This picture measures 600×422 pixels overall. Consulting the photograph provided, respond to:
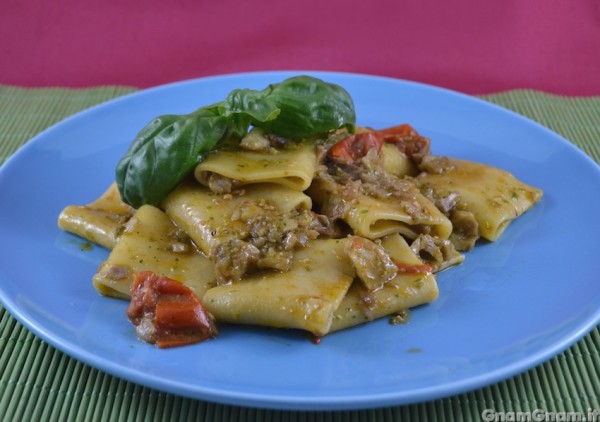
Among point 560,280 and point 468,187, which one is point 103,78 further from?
point 560,280

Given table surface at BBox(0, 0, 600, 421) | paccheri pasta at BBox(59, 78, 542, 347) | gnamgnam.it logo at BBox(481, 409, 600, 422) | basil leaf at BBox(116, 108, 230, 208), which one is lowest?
table surface at BBox(0, 0, 600, 421)

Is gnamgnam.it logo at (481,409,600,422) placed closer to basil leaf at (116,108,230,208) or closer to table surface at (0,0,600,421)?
basil leaf at (116,108,230,208)

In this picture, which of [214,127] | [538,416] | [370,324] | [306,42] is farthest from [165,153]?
[306,42]

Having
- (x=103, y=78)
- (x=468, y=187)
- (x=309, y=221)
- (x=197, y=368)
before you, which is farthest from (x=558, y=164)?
(x=103, y=78)

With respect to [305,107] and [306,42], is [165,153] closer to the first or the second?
[305,107]

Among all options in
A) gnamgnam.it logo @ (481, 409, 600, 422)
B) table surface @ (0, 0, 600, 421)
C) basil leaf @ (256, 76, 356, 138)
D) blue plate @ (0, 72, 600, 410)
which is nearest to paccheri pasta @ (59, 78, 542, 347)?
basil leaf @ (256, 76, 356, 138)

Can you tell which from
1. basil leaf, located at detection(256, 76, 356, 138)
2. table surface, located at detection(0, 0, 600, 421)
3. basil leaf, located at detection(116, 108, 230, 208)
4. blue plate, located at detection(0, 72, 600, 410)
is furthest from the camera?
table surface, located at detection(0, 0, 600, 421)

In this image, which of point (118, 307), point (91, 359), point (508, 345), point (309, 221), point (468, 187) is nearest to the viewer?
point (91, 359)
